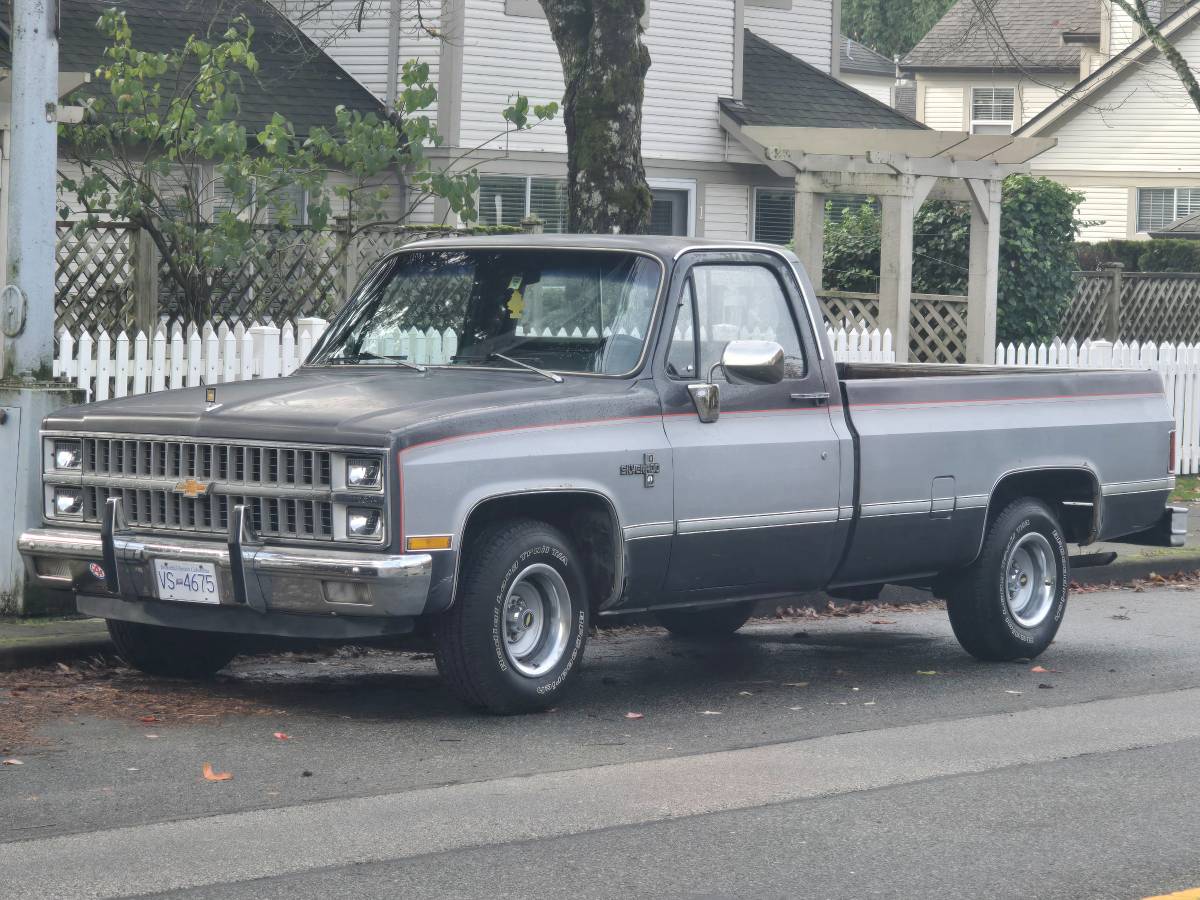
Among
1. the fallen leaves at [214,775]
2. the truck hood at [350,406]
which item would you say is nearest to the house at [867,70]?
the truck hood at [350,406]

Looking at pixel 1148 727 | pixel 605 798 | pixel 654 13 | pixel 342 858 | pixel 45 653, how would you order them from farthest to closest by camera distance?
pixel 654 13
pixel 45 653
pixel 1148 727
pixel 605 798
pixel 342 858

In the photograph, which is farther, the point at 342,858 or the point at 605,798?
the point at 605,798

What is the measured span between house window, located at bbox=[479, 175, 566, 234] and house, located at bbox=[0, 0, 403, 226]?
122cm

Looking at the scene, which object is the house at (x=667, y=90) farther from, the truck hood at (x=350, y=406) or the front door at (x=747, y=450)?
the truck hood at (x=350, y=406)

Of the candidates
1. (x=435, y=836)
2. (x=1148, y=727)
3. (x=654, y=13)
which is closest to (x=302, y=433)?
(x=435, y=836)

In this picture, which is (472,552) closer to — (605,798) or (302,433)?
(302,433)

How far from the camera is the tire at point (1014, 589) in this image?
988 centimetres

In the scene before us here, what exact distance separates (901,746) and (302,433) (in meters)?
2.60

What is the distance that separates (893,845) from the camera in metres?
6.21

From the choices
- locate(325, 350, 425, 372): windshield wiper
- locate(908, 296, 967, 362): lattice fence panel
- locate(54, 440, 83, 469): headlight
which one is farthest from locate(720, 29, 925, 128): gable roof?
locate(54, 440, 83, 469): headlight

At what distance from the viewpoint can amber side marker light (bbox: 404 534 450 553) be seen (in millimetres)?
7477

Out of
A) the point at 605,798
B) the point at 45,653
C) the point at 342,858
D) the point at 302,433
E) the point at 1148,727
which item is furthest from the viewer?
the point at 45,653

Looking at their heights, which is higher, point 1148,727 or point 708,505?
point 708,505

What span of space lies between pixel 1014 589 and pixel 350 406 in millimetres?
3940
